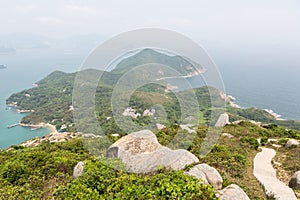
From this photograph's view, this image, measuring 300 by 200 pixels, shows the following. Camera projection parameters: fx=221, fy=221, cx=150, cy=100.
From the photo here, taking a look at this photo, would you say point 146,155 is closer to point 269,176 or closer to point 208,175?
point 208,175

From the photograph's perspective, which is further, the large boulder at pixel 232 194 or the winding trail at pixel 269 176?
the winding trail at pixel 269 176

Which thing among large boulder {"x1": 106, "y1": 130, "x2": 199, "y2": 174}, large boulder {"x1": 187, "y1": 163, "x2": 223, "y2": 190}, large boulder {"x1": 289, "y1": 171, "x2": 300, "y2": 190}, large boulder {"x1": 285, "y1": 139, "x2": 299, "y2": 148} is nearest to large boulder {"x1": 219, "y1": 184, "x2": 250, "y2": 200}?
large boulder {"x1": 187, "y1": 163, "x2": 223, "y2": 190}

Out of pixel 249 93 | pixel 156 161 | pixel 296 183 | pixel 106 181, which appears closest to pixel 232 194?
pixel 156 161

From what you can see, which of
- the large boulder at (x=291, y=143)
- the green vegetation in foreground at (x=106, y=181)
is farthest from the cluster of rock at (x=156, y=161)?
the large boulder at (x=291, y=143)

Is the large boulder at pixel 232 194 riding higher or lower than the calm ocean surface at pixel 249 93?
higher

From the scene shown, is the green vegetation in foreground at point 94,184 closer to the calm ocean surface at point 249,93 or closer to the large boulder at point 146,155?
the large boulder at point 146,155

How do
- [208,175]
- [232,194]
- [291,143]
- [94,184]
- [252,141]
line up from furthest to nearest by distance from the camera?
[252,141]
[291,143]
[208,175]
[94,184]
[232,194]
